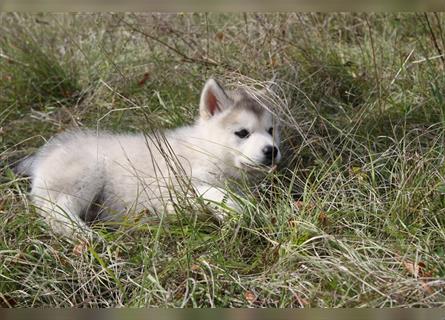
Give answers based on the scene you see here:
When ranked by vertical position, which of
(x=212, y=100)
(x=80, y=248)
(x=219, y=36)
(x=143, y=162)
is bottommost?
(x=80, y=248)

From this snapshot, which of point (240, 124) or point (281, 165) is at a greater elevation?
point (240, 124)

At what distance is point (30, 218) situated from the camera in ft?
13.5

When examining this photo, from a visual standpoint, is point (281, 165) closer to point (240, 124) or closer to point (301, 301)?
point (240, 124)

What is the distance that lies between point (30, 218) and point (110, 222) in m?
0.46

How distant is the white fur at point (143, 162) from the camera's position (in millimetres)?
4480

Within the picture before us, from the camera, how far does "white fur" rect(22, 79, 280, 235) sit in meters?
4.48

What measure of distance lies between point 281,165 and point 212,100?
2.11 feet

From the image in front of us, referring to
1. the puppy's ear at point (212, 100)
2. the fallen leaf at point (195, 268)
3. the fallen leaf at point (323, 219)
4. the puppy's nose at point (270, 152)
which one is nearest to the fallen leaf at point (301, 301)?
the fallen leaf at point (195, 268)

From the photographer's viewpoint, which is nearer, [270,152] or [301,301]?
[301,301]

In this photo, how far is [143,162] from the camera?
184 inches

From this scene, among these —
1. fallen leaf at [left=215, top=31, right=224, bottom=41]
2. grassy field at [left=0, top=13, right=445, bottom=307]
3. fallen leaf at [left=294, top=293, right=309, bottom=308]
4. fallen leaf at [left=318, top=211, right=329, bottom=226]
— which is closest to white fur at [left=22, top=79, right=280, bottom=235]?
grassy field at [left=0, top=13, right=445, bottom=307]

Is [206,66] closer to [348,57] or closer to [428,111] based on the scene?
[348,57]

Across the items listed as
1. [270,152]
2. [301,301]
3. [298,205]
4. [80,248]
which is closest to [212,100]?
[270,152]

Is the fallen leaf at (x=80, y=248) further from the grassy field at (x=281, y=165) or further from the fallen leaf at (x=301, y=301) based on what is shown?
the fallen leaf at (x=301, y=301)
